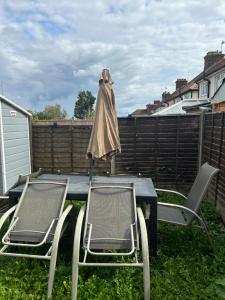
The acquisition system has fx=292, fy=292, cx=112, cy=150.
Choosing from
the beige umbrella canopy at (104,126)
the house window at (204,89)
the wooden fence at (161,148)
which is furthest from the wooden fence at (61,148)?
the house window at (204,89)

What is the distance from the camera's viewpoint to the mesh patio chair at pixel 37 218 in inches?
126

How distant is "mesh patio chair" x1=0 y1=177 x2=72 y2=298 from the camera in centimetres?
319

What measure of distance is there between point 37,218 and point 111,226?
2.95 ft

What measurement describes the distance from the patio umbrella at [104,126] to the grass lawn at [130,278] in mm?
1375

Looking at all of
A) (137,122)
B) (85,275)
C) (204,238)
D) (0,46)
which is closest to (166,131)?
(137,122)

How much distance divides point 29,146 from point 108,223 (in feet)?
18.8

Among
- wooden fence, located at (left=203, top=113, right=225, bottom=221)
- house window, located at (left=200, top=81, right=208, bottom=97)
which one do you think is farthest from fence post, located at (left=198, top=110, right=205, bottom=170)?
house window, located at (left=200, top=81, right=208, bottom=97)

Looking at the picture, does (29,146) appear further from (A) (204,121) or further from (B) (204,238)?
(B) (204,238)

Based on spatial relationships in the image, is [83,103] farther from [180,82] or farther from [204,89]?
[204,89]

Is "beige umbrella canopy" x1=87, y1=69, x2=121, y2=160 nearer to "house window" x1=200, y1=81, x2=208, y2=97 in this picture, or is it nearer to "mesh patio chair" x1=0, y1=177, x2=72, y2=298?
"mesh patio chair" x1=0, y1=177, x2=72, y2=298

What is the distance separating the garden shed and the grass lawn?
10.5 ft

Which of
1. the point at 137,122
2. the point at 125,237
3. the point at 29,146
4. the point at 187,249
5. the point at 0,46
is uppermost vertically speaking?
the point at 0,46

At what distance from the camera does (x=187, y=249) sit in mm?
3912

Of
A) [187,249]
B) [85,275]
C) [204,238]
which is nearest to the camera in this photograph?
[85,275]
